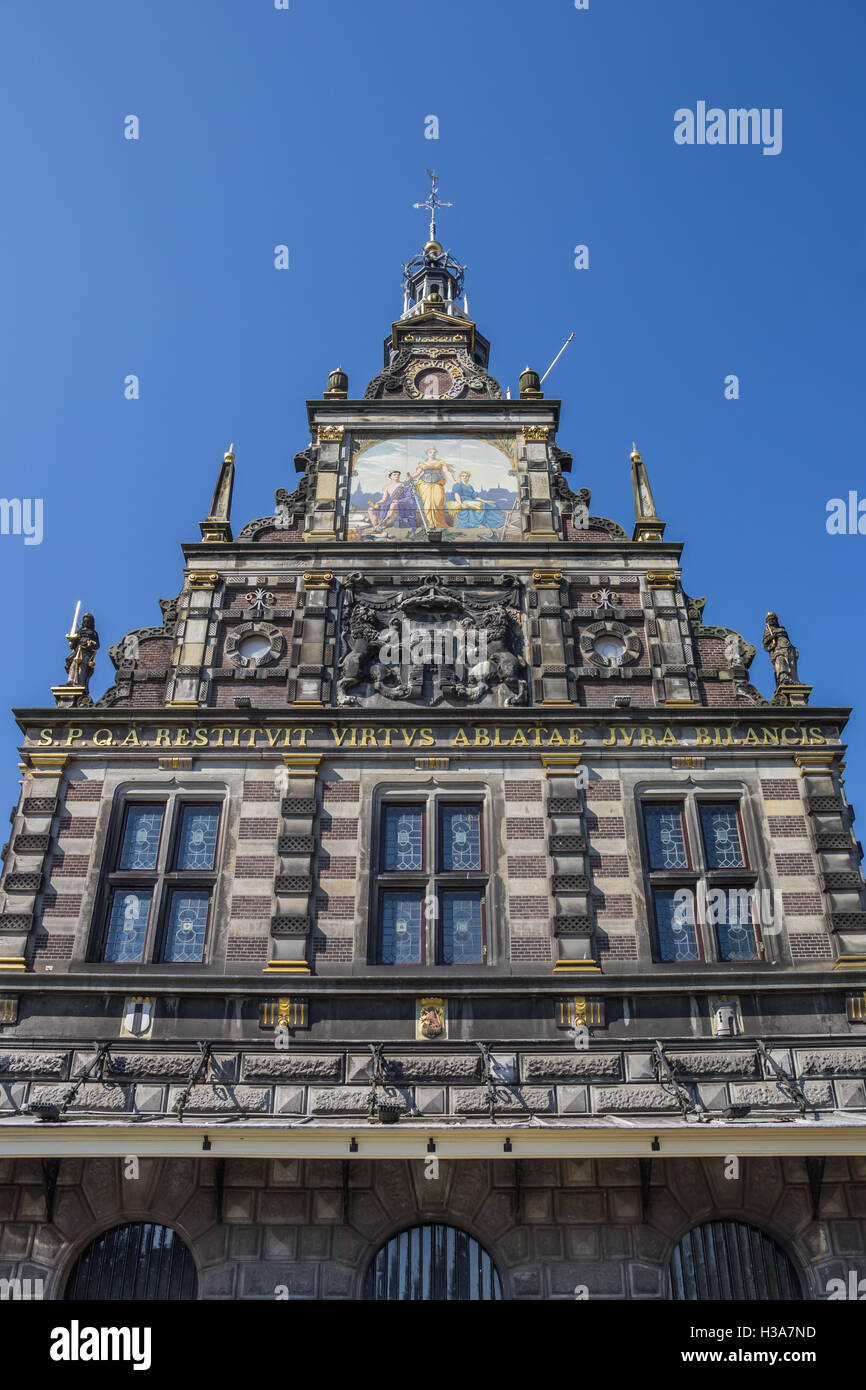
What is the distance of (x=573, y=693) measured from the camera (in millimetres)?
18500

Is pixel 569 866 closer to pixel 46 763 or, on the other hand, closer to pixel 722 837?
pixel 722 837

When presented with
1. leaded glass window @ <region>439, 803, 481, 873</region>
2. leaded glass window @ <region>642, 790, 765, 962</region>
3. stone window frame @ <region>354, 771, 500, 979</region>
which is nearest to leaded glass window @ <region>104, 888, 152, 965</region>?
stone window frame @ <region>354, 771, 500, 979</region>

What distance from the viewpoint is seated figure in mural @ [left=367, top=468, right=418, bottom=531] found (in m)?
20.7

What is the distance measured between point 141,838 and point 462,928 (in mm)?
4749

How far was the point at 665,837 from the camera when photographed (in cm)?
1723

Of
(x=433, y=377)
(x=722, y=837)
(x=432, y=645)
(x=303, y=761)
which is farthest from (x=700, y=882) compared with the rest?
(x=433, y=377)

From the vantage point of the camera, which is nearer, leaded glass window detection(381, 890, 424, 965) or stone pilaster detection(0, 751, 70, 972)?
stone pilaster detection(0, 751, 70, 972)

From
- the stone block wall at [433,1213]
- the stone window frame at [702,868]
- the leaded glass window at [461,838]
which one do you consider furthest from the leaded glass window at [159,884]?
the stone window frame at [702,868]

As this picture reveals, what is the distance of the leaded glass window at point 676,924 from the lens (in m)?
16.3

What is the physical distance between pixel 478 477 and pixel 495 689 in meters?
4.62

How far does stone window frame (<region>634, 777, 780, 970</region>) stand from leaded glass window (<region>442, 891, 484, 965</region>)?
2.29 metres

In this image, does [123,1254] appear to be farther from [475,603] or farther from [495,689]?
[475,603]

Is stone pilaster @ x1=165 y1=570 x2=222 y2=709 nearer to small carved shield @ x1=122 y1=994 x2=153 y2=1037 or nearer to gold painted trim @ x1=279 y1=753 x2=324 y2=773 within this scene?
gold painted trim @ x1=279 y1=753 x2=324 y2=773

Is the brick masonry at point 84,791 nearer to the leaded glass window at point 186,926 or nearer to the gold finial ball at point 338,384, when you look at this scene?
the leaded glass window at point 186,926
